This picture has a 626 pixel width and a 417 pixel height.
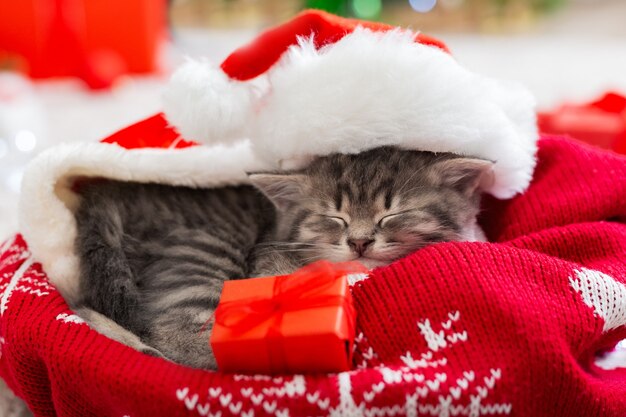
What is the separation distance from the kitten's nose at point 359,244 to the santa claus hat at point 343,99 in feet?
0.44

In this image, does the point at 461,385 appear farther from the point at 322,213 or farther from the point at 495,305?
the point at 322,213

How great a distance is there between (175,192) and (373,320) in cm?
48

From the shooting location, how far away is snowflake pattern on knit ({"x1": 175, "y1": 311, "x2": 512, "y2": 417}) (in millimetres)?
766

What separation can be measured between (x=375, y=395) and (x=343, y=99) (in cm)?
41

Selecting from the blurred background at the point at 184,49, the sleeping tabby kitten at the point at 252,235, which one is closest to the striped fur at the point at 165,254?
the sleeping tabby kitten at the point at 252,235

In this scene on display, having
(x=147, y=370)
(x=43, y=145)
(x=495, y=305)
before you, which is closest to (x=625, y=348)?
(x=495, y=305)

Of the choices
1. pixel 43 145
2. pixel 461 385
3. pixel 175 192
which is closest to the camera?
pixel 461 385

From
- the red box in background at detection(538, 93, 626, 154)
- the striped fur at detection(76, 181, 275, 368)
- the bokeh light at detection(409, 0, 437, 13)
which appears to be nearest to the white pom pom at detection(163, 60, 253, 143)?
the striped fur at detection(76, 181, 275, 368)

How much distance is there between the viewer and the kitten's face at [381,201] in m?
1.00

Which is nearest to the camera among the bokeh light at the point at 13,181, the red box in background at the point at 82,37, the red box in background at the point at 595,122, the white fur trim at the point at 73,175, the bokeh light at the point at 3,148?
the white fur trim at the point at 73,175

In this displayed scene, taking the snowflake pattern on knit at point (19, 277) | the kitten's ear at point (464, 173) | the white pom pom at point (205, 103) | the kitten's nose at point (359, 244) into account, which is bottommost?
the snowflake pattern on knit at point (19, 277)

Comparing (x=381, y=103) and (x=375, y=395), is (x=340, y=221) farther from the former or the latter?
(x=375, y=395)

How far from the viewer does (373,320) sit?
2.83ft

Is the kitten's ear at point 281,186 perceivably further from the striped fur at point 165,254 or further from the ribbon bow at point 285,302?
the ribbon bow at point 285,302
